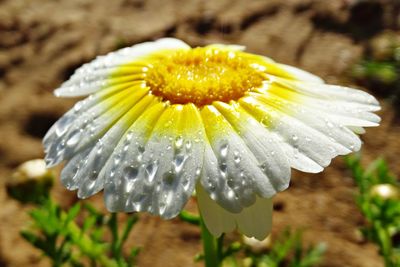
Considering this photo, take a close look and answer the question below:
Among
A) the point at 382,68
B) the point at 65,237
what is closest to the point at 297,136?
the point at 65,237

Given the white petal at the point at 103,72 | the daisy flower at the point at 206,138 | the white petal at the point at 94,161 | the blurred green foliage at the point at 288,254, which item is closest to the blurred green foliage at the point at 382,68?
the blurred green foliage at the point at 288,254

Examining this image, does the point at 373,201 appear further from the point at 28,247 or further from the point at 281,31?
the point at 281,31

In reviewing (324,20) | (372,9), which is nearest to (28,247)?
(324,20)

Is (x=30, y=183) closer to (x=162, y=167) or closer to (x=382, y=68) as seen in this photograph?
(x=162, y=167)

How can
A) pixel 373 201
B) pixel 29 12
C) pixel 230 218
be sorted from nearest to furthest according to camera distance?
pixel 230 218, pixel 373 201, pixel 29 12

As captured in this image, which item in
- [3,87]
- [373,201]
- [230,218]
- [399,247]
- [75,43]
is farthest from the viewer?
[75,43]

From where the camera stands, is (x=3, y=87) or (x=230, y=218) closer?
(x=230, y=218)
